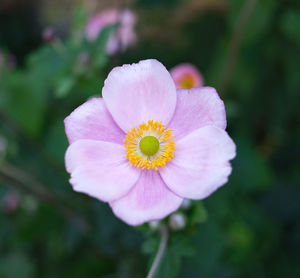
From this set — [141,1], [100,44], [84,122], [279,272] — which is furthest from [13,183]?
[279,272]

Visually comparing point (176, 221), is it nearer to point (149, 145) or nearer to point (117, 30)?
point (149, 145)

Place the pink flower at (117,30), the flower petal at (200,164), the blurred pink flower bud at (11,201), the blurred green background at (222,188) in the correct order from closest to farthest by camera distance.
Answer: the flower petal at (200,164) → the pink flower at (117,30) → the blurred green background at (222,188) → the blurred pink flower bud at (11,201)

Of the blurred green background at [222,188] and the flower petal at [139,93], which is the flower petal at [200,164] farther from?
the blurred green background at [222,188]

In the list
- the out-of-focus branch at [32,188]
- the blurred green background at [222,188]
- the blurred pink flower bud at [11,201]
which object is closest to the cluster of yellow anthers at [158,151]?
the blurred green background at [222,188]

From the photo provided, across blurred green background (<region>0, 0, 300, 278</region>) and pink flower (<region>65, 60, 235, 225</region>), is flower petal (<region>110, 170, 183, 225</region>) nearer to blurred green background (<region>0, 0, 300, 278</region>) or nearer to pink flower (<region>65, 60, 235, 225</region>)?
pink flower (<region>65, 60, 235, 225</region>)

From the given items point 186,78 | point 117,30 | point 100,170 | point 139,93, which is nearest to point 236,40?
point 186,78

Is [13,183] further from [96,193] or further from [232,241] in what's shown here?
[232,241]
